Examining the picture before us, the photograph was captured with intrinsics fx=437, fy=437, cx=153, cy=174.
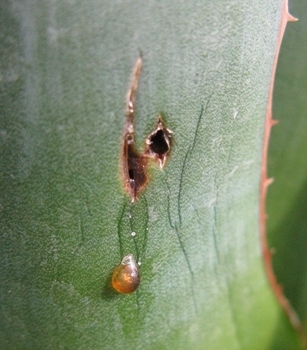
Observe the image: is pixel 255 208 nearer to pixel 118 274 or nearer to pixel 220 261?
pixel 220 261

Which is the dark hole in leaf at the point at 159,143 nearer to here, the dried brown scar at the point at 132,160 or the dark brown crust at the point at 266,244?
the dried brown scar at the point at 132,160

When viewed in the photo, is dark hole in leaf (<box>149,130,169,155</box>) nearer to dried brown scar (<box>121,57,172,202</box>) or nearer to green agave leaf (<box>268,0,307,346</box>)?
dried brown scar (<box>121,57,172,202</box>)

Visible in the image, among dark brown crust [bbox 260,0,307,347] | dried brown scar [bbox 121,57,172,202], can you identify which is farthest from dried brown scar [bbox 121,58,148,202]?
dark brown crust [bbox 260,0,307,347]

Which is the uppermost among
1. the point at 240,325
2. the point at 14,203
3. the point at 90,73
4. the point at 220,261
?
the point at 90,73

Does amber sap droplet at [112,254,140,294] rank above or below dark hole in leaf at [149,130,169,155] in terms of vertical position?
below

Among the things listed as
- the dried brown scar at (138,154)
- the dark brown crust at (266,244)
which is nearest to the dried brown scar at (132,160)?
the dried brown scar at (138,154)

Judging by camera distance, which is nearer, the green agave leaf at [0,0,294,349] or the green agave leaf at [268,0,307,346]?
the green agave leaf at [0,0,294,349]

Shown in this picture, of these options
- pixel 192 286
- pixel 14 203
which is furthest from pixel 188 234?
pixel 14 203
